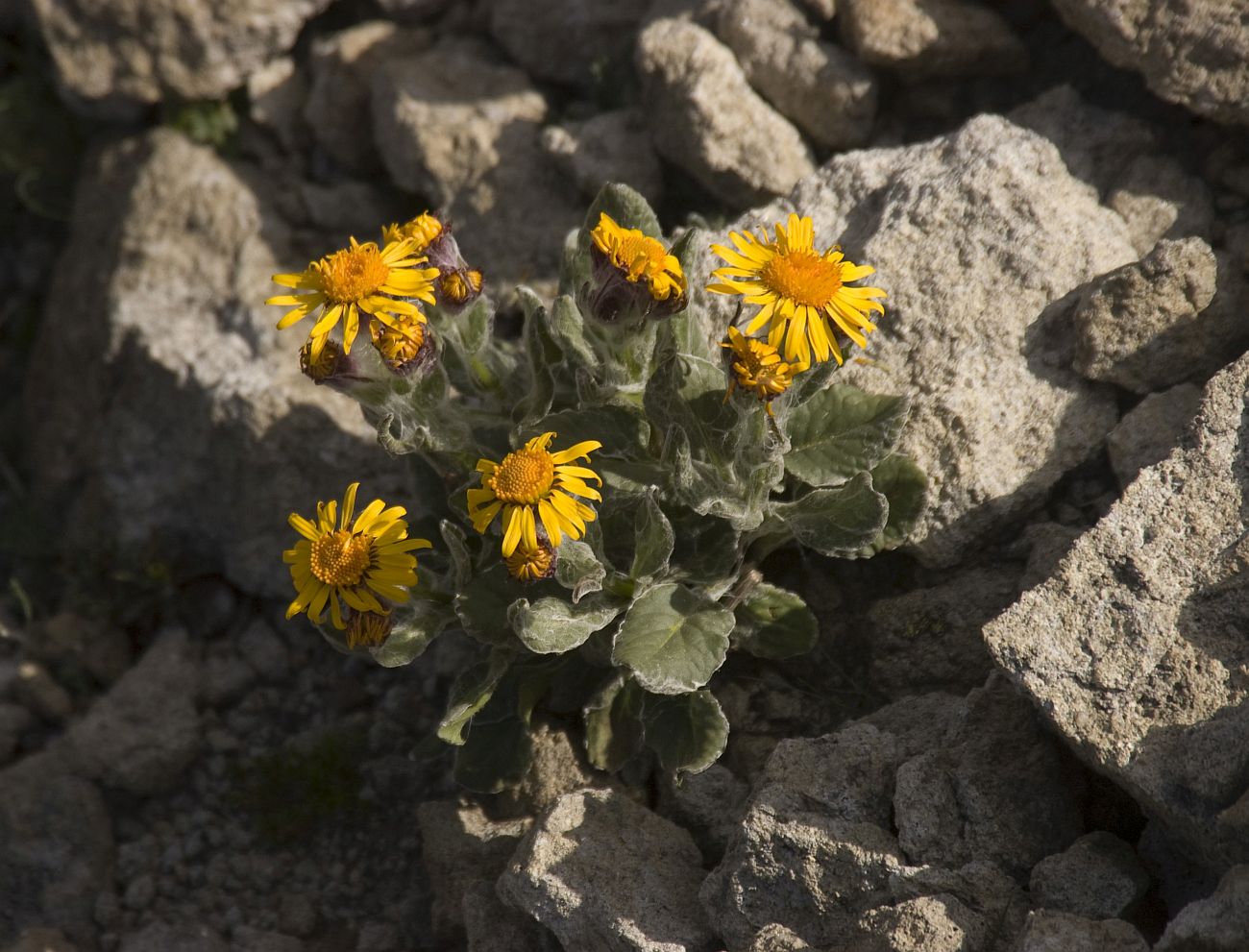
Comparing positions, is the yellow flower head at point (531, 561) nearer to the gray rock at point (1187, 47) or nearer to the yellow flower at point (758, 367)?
the yellow flower at point (758, 367)

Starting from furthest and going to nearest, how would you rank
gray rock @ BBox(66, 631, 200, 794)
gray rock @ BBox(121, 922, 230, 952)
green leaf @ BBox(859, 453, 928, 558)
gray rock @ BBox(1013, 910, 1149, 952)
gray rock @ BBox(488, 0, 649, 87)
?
gray rock @ BBox(488, 0, 649, 87)
gray rock @ BBox(66, 631, 200, 794)
gray rock @ BBox(121, 922, 230, 952)
green leaf @ BBox(859, 453, 928, 558)
gray rock @ BBox(1013, 910, 1149, 952)

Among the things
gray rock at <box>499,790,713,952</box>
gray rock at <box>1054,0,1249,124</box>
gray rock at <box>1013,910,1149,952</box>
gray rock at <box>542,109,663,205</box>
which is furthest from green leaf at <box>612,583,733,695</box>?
gray rock at <box>1054,0,1249,124</box>

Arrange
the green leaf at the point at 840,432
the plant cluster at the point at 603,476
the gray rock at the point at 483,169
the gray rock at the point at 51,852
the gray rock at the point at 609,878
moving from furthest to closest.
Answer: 1. the gray rock at the point at 483,169
2. the gray rock at the point at 51,852
3. the green leaf at the point at 840,432
4. the plant cluster at the point at 603,476
5. the gray rock at the point at 609,878

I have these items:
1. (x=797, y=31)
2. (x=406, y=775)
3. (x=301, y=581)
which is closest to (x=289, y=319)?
(x=301, y=581)

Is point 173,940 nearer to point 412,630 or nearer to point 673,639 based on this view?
point 412,630

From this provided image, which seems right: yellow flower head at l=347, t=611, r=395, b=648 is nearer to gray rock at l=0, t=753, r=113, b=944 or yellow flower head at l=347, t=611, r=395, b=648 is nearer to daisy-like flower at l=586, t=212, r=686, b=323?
daisy-like flower at l=586, t=212, r=686, b=323

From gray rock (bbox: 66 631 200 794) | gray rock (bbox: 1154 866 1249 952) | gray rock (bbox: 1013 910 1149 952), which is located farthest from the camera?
gray rock (bbox: 66 631 200 794)

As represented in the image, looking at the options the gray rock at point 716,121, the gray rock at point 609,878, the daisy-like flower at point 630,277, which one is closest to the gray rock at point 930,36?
the gray rock at point 716,121
